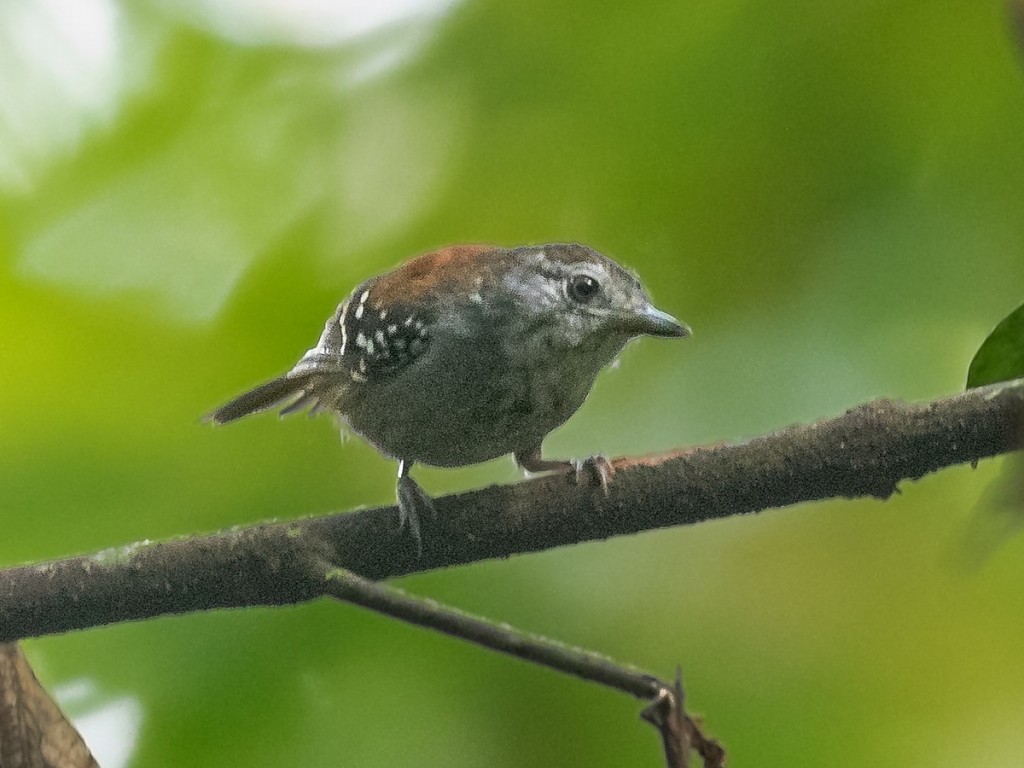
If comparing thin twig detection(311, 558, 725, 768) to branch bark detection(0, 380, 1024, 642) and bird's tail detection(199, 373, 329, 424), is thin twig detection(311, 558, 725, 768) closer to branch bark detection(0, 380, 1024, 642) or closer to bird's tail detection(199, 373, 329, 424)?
branch bark detection(0, 380, 1024, 642)

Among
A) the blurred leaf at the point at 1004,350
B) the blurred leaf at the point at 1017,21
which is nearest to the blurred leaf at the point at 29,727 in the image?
the blurred leaf at the point at 1004,350

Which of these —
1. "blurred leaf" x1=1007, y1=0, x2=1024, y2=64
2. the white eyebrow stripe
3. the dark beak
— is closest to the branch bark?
the dark beak

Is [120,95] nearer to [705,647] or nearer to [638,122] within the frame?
[638,122]

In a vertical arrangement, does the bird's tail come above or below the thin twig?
above

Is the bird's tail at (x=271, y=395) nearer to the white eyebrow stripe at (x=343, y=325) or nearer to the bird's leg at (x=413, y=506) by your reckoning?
the white eyebrow stripe at (x=343, y=325)

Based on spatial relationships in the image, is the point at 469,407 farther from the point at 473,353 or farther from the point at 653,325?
the point at 653,325

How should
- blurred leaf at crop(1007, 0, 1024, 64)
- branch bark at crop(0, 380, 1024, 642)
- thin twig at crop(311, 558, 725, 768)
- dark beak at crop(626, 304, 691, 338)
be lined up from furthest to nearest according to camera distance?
dark beak at crop(626, 304, 691, 338)
branch bark at crop(0, 380, 1024, 642)
thin twig at crop(311, 558, 725, 768)
blurred leaf at crop(1007, 0, 1024, 64)

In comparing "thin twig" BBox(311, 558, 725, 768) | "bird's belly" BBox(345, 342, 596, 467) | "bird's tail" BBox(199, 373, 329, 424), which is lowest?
"thin twig" BBox(311, 558, 725, 768)
